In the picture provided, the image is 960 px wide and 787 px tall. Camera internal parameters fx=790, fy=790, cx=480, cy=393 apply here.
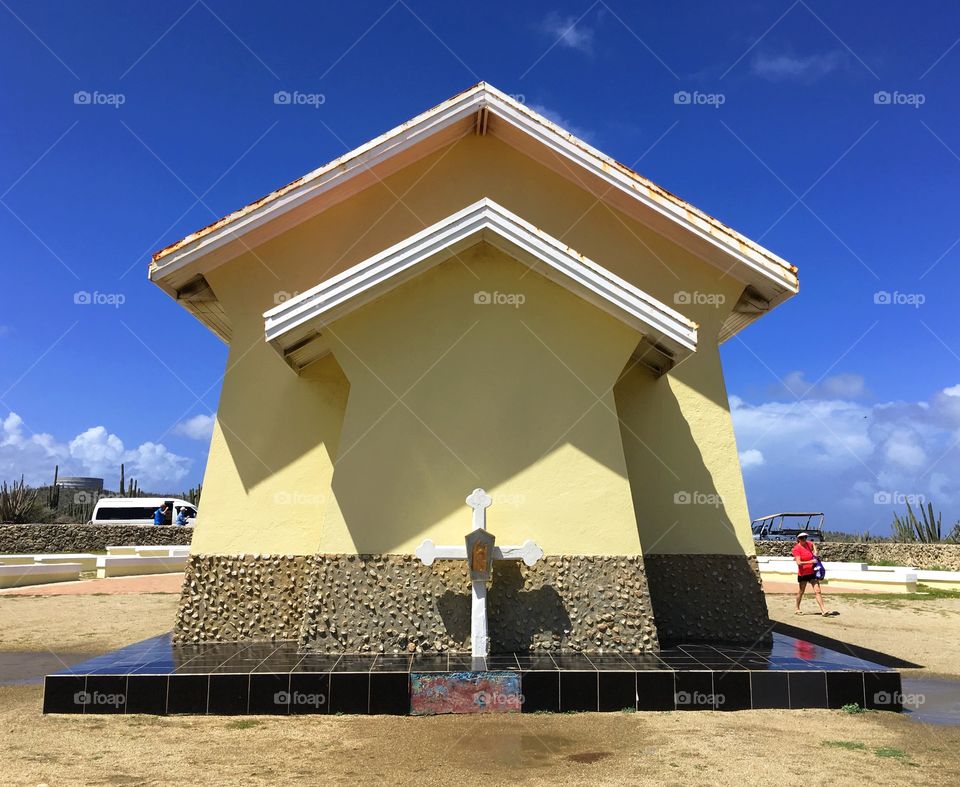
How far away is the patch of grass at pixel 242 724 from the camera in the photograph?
22.3 ft

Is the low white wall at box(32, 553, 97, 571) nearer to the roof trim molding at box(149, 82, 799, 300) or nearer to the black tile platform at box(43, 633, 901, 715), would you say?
the roof trim molding at box(149, 82, 799, 300)

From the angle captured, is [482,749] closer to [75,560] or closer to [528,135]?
[528,135]

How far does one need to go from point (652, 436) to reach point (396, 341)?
12.3 feet

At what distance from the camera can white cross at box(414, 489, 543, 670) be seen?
8062mm

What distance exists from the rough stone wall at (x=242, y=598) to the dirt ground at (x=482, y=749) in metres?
1.88

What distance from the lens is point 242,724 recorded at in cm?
690

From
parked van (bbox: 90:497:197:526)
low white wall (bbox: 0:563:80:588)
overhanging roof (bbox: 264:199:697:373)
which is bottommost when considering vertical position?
low white wall (bbox: 0:563:80:588)

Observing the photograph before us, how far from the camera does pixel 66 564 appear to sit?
22.0 m

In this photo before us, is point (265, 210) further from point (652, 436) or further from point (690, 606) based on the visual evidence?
point (690, 606)

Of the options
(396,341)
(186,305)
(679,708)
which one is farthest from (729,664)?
(186,305)

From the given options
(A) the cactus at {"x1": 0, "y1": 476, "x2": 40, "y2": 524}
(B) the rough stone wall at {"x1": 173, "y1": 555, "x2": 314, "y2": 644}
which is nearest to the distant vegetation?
(A) the cactus at {"x1": 0, "y1": 476, "x2": 40, "y2": 524}

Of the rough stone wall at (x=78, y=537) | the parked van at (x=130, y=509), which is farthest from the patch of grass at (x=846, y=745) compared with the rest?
the parked van at (x=130, y=509)

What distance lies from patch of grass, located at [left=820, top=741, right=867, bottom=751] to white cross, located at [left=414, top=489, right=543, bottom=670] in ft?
10.1

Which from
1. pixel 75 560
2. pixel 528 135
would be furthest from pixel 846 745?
pixel 75 560
